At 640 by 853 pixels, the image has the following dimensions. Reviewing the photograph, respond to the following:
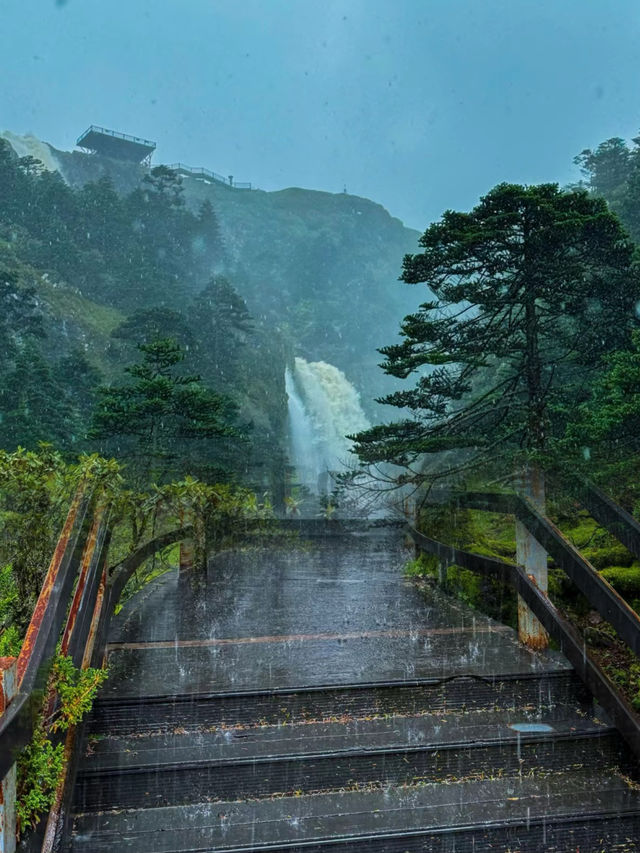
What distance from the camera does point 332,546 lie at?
13.9m

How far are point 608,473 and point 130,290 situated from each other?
4776 cm

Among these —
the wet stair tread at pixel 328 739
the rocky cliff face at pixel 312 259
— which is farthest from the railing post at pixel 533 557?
the rocky cliff face at pixel 312 259

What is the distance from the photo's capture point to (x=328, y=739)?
12.4 feet

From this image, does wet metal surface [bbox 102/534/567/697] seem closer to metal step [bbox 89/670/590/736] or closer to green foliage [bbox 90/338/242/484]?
metal step [bbox 89/670/590/736]

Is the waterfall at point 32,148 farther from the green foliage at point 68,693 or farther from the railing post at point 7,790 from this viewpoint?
the railing post at point 7,790

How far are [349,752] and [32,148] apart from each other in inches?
4038

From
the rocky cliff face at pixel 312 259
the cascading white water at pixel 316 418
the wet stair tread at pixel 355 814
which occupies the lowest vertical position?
the wet stair tread at pixel 355 814

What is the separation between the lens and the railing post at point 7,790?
2328mm

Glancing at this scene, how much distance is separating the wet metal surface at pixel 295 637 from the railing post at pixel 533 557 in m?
0.18

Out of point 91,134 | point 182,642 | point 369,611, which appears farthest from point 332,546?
point 91,134

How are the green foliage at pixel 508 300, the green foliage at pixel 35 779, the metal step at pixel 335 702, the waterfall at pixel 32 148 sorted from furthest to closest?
1. the waterfall at pixel 32 148
2. the green foliage at pixel 508 300
3. the metal step at pixel 335 702
4. the green foliage at pixel 35 779

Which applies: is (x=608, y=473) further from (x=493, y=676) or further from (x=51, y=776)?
(x=51, y=776)

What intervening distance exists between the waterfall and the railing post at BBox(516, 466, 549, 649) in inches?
3810

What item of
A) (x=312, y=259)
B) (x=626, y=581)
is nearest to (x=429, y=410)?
(x=626, y=581)
